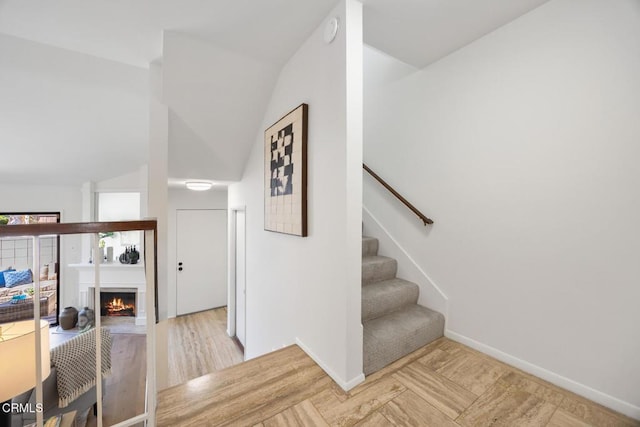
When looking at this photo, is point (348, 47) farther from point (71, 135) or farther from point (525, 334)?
point (71, 135)

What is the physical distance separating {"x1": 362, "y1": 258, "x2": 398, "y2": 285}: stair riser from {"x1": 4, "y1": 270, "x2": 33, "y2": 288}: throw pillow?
624cm

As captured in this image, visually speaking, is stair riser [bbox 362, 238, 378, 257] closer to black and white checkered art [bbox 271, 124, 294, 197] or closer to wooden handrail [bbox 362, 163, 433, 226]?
wooden handrail [bbox 362, 163, 433, 226]

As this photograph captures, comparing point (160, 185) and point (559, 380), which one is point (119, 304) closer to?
point (160, 185)

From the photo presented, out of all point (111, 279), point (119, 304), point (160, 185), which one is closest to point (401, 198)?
point (160, 185)

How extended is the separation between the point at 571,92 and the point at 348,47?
1310mm

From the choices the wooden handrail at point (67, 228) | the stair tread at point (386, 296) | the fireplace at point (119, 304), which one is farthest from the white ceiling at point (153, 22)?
the fireplace at point (119, 304)

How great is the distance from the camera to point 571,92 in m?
1.47

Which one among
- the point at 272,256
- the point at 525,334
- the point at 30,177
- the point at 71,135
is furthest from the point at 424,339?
the point at 30,177

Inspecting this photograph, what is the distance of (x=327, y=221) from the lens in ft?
5.57

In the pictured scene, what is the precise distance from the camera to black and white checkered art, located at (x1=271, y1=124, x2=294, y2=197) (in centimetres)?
211

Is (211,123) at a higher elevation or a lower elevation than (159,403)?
higher

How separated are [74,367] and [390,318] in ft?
9.19

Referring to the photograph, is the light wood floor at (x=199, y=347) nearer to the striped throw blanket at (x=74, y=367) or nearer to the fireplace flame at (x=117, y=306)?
the fireplace flame at (x=117, y=306)

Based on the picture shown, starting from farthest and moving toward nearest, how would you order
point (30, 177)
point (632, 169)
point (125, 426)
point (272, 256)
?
point (30, 177) → point (272, 256) → point (632, 169) → point (125, 426)
